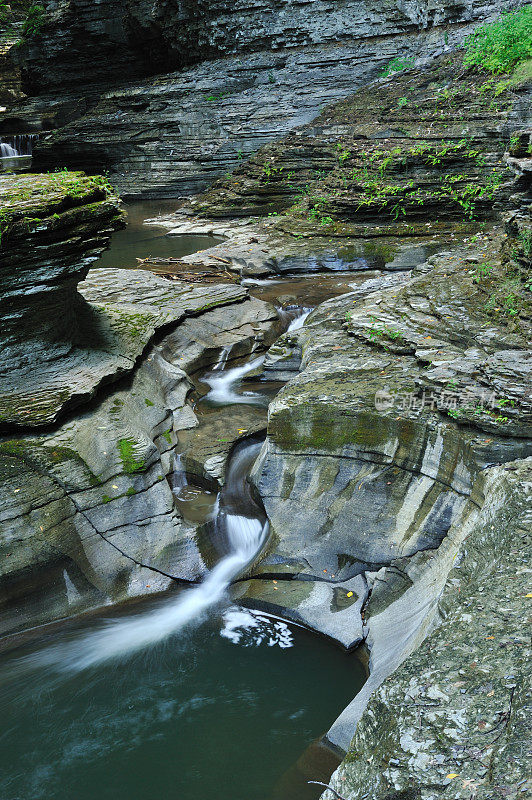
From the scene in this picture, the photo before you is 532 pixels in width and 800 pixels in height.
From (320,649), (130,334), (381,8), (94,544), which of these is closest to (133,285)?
(130,334)

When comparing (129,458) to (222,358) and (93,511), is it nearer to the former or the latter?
(93,511)

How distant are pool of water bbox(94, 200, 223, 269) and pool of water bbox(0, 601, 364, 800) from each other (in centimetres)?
884

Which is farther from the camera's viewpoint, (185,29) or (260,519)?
(185,29)

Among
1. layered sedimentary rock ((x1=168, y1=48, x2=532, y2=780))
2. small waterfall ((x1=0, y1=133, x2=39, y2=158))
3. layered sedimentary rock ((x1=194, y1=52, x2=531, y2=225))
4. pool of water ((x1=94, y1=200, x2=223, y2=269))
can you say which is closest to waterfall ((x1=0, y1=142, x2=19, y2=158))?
small waterfall ((x1=0, y1=133, x2=39, y2=158))

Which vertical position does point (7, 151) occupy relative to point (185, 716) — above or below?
above

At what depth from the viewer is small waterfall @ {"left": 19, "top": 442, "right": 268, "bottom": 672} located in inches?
203

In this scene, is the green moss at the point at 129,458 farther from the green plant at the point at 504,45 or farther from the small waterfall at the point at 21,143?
the small waterfall at the point at 21,143

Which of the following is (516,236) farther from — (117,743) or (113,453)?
(117,743)

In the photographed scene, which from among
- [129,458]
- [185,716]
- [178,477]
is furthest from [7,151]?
[185,716]

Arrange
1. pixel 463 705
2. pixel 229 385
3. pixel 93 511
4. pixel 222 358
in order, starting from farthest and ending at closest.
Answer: pixel 222 358 → pixel 229 385 → pixel 93 511 → pixel 463 705

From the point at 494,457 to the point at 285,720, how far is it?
247cm

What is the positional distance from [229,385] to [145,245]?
715 centimetres

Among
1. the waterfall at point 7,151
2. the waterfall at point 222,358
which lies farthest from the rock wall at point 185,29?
the waterfall at point 222,358

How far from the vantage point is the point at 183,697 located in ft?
15.8
